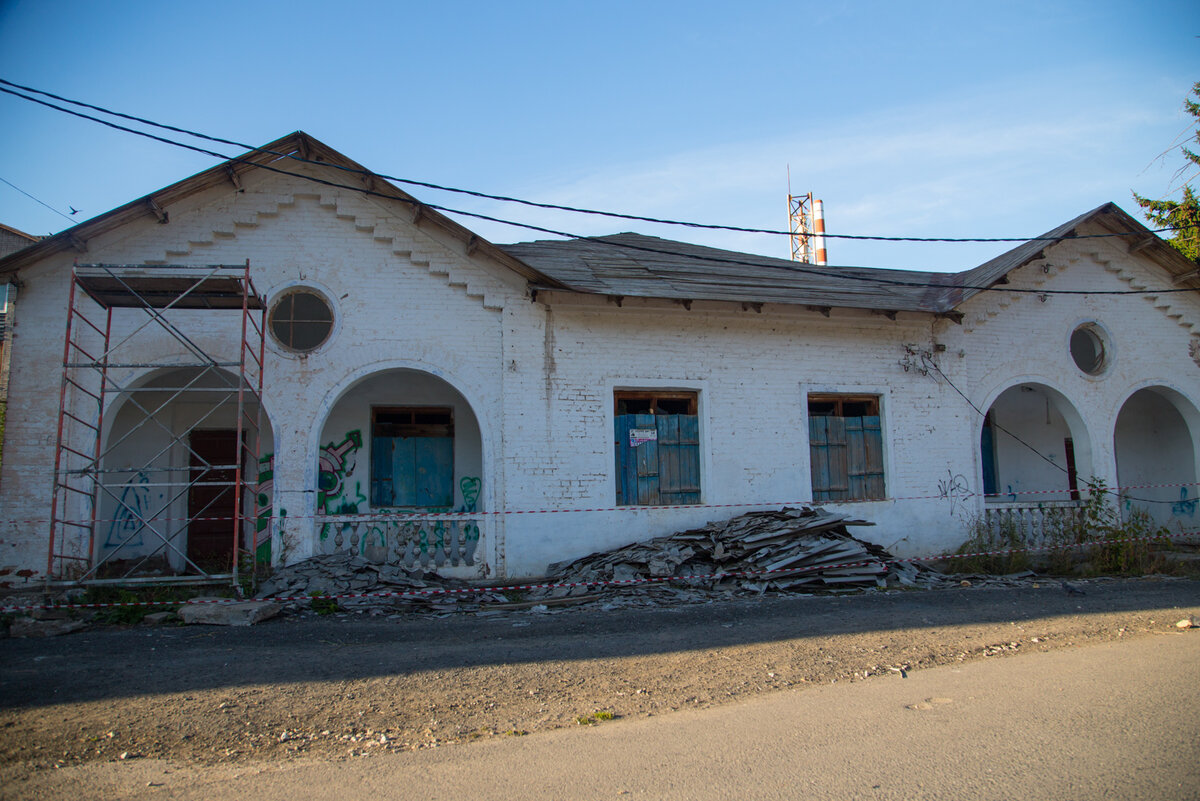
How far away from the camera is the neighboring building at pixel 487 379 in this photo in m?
9.91

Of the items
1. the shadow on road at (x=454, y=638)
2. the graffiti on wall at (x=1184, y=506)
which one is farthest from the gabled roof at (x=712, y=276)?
the graffiti on wall at (x=1184, y=506)

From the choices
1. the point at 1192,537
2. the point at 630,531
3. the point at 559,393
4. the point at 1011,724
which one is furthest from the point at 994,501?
the point at 1011,724

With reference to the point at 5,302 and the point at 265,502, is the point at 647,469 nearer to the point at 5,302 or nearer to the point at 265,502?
the point at 265,502

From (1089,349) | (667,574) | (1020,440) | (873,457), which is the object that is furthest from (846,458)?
(1089,349)

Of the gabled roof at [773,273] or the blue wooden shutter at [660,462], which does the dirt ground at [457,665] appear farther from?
the gabled roof at [773,273]

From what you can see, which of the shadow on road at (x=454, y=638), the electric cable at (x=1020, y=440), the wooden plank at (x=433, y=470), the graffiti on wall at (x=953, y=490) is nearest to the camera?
the shadow on road at (x=454, y=638)

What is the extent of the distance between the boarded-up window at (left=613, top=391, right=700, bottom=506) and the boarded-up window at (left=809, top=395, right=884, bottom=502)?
2.24 meters

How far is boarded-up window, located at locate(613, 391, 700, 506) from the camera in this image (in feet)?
38.3

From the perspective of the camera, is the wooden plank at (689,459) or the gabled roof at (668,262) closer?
the gabled roof at (668,262)

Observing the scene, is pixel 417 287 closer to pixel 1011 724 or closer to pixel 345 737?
pixel 345 737

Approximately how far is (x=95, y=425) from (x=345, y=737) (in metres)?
7.63

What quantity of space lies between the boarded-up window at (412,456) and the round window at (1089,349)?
39.4 feet

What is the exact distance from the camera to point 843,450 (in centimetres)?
1280

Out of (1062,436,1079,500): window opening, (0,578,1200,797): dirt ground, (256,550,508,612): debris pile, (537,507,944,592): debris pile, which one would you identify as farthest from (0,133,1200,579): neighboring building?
(0,578,1200,797): dirt ground
